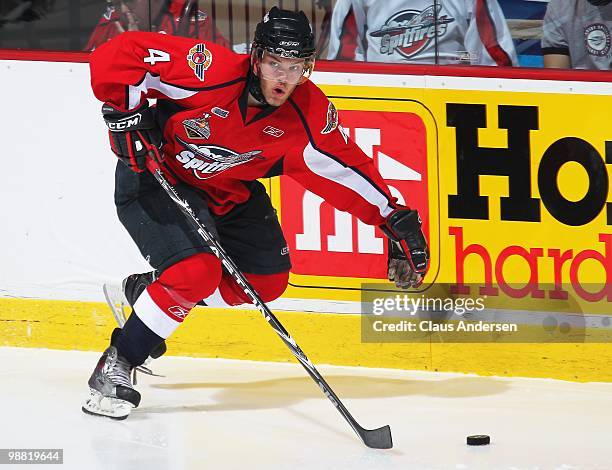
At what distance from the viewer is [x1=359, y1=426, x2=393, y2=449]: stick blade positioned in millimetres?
2986

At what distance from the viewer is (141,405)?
3.51m

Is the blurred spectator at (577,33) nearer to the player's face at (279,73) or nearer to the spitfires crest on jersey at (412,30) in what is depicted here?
the spitfires crest on jersey at (412,30)

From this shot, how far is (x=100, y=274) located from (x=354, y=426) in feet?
5.44

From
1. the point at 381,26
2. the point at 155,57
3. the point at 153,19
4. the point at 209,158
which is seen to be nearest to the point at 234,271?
the point at 209,158

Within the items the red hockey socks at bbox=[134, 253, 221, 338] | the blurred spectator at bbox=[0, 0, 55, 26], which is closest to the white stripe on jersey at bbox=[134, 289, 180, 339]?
the red hockey socks at bbox=[134, 253, 221, 338]

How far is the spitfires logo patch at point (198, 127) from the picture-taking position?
3.24 metres

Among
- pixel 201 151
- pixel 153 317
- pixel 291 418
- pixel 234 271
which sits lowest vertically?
pixel 291 418

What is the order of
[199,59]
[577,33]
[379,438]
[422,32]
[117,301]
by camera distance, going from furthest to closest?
[422,32]
[577,33]
[117,301]
[199,59]
[379,438]

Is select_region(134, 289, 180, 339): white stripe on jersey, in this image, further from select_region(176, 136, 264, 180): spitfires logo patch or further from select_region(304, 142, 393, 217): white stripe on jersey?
select_region(304, 142, 393, 217): white stripe on jersey

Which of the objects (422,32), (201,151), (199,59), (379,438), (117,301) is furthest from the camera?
(422,32)

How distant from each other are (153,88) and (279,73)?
392 mm

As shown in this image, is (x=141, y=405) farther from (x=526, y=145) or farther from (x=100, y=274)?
(x=526, y=145)

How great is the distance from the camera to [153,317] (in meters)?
3.24

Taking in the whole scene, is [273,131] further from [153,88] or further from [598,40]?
[598,40]
